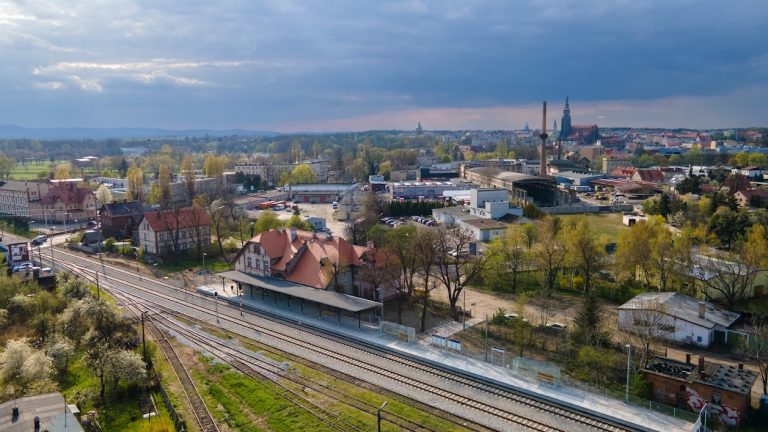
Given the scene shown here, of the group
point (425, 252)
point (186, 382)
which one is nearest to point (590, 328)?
point (425, 252)

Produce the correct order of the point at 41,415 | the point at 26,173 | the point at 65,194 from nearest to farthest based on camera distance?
1. the point at 41,415
2. the point at 65,194
3. the point at 26,173

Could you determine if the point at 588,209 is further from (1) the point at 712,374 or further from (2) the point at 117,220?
(2) the point at 117,220

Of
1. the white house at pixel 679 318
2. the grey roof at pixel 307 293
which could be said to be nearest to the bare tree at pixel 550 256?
the white house at pixel 679 318

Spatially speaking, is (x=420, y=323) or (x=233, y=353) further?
(x=420, y=323)

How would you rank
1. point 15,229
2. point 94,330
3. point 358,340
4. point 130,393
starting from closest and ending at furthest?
point 130,393 < point 94,330 < point 358,340 < point 15,229

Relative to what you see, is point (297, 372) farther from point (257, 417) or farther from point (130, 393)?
point (130, 393)

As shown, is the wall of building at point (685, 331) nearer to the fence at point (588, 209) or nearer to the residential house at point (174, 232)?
the residential house at point (174, 232)

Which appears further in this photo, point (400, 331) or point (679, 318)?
point (400, 331)

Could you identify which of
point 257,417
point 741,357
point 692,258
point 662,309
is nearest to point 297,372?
point 257,417

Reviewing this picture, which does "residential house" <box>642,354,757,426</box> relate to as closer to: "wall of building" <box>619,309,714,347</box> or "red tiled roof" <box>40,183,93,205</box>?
"wall of building" <box>619,309,714,347</box>
